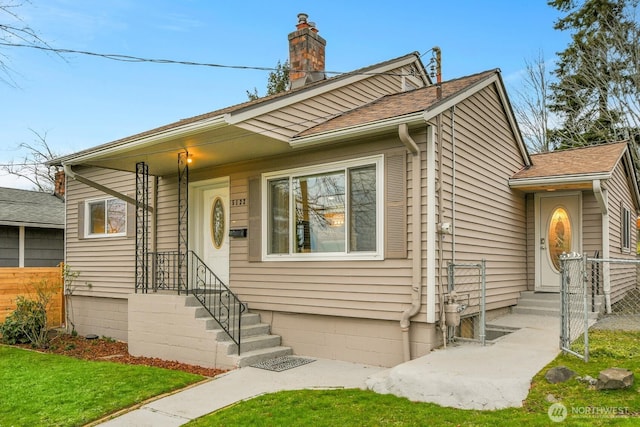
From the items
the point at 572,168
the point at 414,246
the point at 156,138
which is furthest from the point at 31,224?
the point at 572,168

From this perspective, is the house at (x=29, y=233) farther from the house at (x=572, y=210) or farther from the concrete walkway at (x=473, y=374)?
the house at (x=572, y=210)

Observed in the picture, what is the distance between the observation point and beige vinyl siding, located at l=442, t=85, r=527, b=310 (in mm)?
6820

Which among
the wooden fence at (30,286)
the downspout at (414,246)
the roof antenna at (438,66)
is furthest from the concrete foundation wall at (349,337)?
the wooden fence at (30,286)

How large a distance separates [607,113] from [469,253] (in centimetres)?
1601

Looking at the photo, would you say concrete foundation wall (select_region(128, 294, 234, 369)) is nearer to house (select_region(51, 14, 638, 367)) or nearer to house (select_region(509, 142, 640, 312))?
house (select_region(51, 14, 638, 367))

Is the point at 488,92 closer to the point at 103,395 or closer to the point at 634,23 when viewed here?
the point at 103,395

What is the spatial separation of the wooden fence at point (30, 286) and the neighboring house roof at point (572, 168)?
32.8 feet

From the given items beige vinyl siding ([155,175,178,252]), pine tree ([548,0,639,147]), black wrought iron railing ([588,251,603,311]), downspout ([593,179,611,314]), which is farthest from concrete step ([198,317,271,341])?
pine tree ([548,0,639,147])

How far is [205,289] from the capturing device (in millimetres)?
7887

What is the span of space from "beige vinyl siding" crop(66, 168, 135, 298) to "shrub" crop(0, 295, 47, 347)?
136 cm

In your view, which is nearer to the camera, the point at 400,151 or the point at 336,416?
the point at 336,416

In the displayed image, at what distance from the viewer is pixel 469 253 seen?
701 centimetres

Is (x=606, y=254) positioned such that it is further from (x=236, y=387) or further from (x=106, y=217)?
(x=106, y=217)

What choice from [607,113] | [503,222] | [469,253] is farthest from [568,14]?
[469,253]
